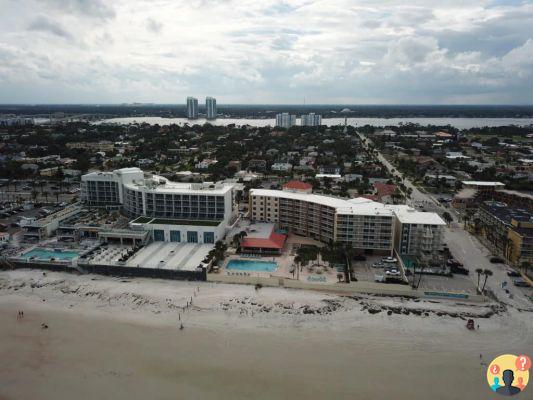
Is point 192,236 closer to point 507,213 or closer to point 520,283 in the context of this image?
point 520,283

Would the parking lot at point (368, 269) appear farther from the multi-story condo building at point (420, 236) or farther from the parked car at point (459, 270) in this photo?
the parked car at point (459, 270)

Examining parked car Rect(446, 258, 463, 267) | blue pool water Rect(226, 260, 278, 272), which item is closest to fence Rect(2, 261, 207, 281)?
Result: blue pool water Rect(226, 260, 278, 272)

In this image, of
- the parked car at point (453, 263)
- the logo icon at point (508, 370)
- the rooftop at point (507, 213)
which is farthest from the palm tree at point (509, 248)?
the logo icon at point (508, 370)

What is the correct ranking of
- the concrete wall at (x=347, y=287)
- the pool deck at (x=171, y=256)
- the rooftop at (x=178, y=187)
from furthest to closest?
the rooftop at (x=178, y=187)
the pool deck at (x=171, y=256)
the concrete wall at (x=347, y=287)

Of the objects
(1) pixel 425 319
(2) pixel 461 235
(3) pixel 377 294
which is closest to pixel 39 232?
(3) pixel 377 294

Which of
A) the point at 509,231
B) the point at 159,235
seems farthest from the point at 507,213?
the point at 159,235
